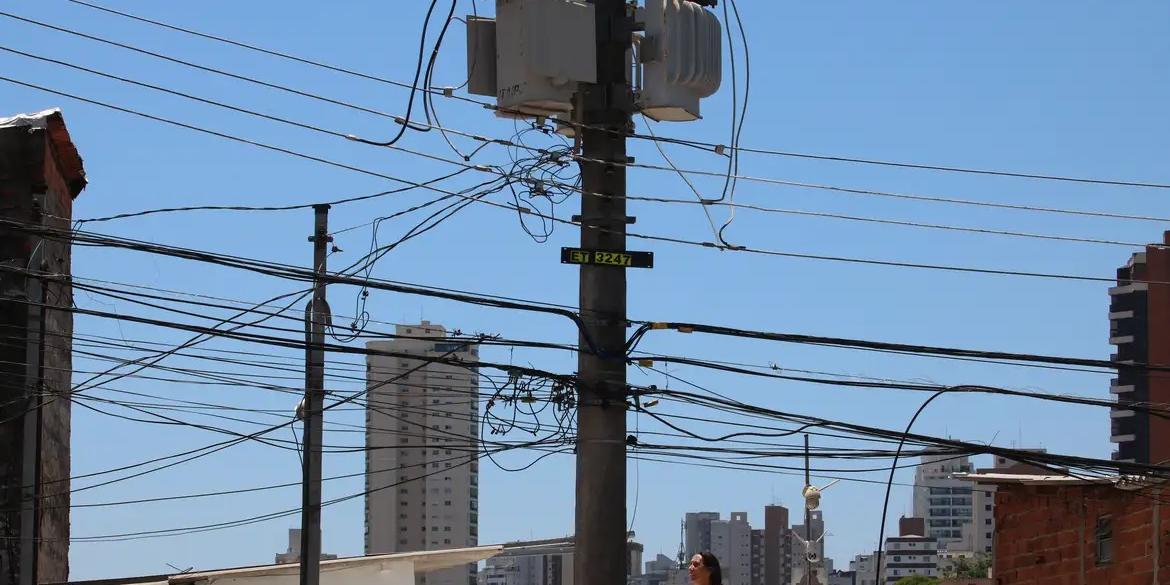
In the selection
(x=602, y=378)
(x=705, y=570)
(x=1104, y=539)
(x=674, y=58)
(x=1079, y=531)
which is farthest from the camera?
(x=1079, y=531)

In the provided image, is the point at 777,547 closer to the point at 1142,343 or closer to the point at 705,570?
the point at 1142,343

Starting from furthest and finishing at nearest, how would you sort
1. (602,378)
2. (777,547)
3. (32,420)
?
1. (777,547)
2. (32,420)
3. (602,378)

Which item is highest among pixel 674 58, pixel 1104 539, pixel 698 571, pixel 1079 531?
pixel 674 58

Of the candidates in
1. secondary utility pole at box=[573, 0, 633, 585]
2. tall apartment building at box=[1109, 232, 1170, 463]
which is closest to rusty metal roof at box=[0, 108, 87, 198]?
secondary utility pole at box=[573, 0, 633, 585]

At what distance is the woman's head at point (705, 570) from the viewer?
10.6 metres

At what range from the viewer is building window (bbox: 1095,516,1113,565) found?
20.1 m

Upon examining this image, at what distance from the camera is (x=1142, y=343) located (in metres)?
117

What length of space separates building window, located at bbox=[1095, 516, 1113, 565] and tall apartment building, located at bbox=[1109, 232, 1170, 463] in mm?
78292

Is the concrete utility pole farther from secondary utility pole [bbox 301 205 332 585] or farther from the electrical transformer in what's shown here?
the electrical transformer

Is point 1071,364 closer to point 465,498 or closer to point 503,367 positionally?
point 503,367

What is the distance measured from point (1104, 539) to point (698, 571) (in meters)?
11.1

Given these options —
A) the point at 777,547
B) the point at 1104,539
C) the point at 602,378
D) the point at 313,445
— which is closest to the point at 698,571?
the point at 602,378

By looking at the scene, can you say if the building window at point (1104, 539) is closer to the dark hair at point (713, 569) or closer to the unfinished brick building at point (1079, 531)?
the unfinished brick building at point (1079, 531)

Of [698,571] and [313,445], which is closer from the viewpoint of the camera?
[698,571]
